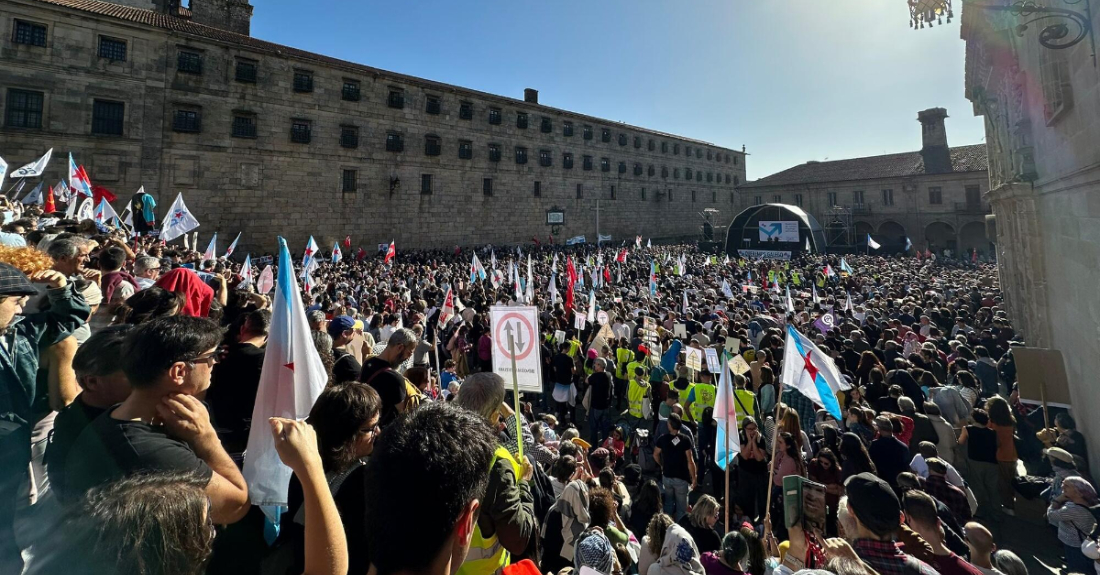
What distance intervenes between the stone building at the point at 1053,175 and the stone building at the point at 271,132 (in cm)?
2782

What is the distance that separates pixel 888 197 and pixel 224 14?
55.3m

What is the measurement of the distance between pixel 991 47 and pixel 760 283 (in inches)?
456

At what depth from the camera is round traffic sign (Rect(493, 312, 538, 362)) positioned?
16.9 ft

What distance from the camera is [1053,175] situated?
772cm

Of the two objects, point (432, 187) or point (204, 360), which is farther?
point (432, 187)

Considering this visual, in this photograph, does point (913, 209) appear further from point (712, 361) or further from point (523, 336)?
Answer: point (523, 336)

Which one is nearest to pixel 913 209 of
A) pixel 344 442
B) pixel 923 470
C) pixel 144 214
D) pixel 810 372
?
pixel 923 470

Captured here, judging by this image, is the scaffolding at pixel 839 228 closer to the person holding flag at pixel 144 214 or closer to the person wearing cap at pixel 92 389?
the person holding flag at pixel 144 214

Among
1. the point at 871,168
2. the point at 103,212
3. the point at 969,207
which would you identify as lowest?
the point at 103,212

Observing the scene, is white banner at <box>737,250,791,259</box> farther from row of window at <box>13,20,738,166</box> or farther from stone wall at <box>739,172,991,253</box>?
row of window at <box>13,20,738,166</box>

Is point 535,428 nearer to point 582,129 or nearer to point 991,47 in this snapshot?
point 991,47

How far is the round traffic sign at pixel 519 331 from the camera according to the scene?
515 cm

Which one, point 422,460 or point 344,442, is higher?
point 422,460

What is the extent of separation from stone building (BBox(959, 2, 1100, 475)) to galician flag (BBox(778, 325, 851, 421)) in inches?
145
